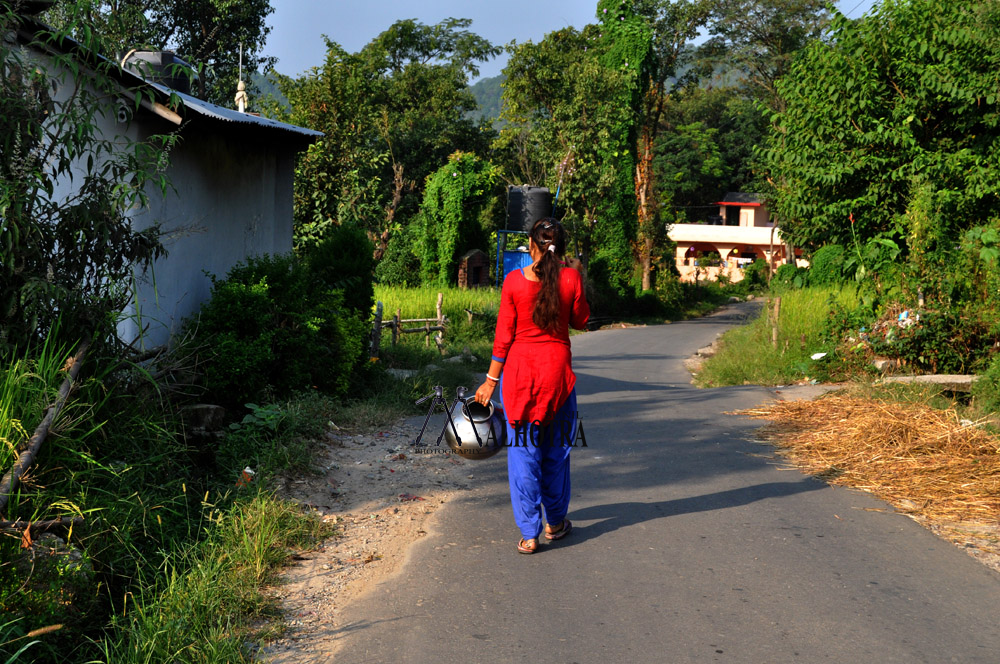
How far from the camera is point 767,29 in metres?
50.3

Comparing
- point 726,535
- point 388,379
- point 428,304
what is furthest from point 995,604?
point 428,304

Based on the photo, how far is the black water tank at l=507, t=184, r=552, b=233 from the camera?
1447 inches

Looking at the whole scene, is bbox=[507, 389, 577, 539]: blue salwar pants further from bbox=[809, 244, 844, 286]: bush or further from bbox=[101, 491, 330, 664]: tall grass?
bbox=[809, 244, 844, 286]: bush

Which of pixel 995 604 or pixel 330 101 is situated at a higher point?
pixel 330 101

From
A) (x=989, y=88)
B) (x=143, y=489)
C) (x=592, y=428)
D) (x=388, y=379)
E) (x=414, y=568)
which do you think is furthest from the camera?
(x=989, y=88)

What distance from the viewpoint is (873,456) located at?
819 centimetres

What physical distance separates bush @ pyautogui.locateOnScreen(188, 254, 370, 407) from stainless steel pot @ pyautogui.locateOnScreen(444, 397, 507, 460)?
3102 mm

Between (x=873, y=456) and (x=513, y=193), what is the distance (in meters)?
30.0

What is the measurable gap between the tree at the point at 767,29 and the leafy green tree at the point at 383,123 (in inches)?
568

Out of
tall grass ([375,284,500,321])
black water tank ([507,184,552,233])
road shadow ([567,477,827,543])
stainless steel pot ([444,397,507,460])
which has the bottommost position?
road shadow ([567,477,827,543])

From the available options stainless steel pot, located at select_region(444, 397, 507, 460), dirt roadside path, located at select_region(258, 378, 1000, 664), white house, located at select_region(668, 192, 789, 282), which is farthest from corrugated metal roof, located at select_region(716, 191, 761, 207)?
stainless steel pot, located at select_region(444, 397, 507, 460)

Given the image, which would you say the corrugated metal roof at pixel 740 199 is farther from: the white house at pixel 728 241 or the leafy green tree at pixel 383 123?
the leafy green tree at pixel 383 123

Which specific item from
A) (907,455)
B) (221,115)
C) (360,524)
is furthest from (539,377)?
(221,115)

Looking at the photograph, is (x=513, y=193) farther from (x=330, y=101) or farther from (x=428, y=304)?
(x=330, y=101)
